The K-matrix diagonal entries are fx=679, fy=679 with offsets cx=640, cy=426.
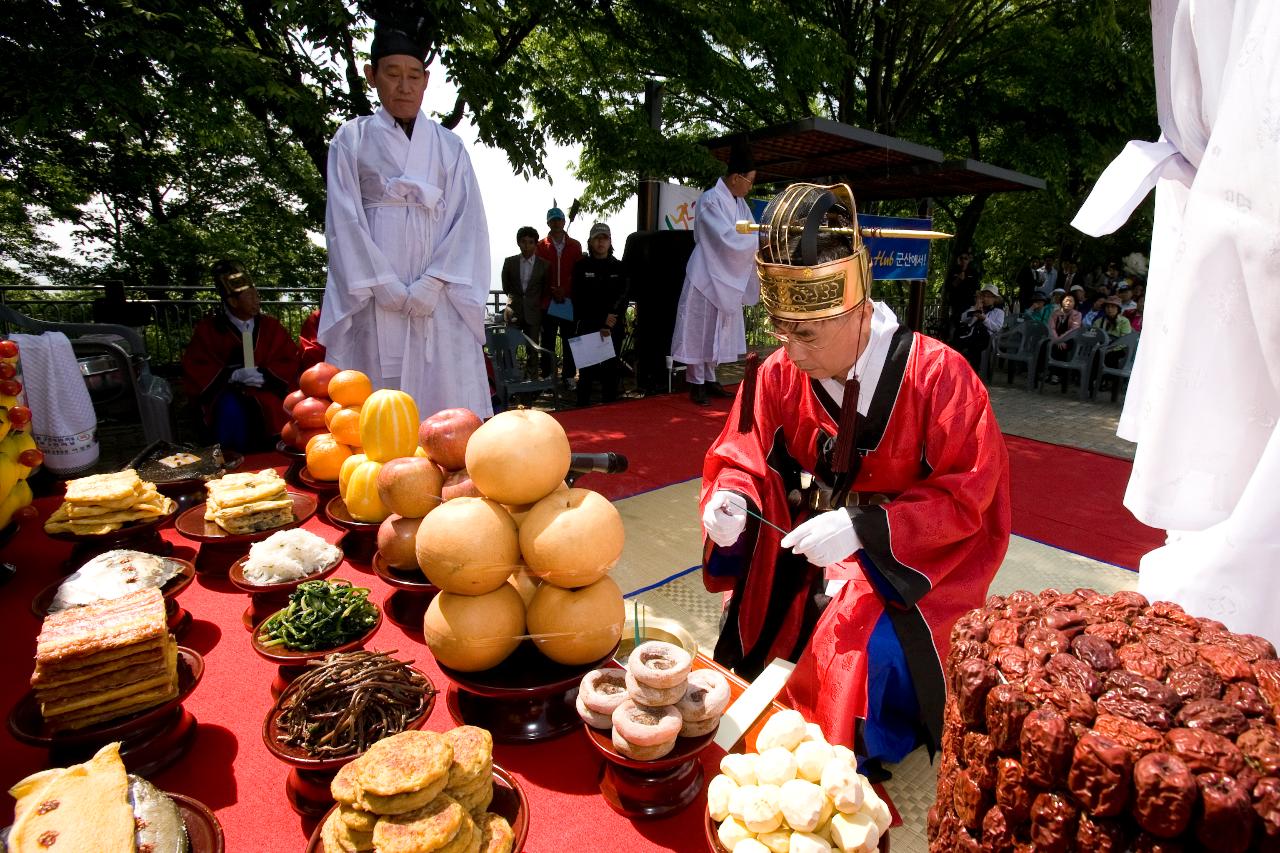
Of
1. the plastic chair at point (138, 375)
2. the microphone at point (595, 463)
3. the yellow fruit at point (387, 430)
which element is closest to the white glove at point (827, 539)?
the microphone at point (595, 463)

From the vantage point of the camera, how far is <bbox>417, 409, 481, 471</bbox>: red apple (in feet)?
6.31

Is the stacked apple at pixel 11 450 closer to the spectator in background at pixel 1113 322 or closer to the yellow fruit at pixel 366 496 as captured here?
the yellow fruit at pixel 366 496

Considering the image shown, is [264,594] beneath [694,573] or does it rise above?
above

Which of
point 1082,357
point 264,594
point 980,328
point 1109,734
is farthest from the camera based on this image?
point 980,328

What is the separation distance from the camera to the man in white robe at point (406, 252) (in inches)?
145

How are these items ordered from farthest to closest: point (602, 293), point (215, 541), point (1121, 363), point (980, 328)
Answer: point (980, 328) < point (1121, 363) < point (602, 293) < point (215, 541)

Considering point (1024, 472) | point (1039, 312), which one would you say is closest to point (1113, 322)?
point (1039, 312)

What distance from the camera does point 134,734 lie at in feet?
4.49

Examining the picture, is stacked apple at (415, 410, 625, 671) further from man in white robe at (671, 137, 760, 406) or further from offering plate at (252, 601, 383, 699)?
man in white robe at (671, 137, 760, 406)

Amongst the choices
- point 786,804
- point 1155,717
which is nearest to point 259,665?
point 786,804

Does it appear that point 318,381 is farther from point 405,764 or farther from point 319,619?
point 405,764

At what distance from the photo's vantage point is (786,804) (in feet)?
3.47

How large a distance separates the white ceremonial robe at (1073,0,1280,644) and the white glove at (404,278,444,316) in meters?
3.09

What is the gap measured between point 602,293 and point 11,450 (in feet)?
20.9
